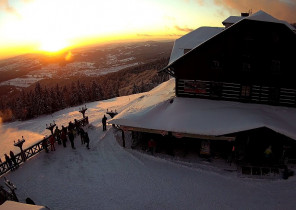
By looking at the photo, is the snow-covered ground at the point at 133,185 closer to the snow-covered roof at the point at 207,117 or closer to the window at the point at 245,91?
the snow-covered roof at the point at 207,117

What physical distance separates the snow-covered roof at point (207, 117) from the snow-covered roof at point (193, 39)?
6.05m

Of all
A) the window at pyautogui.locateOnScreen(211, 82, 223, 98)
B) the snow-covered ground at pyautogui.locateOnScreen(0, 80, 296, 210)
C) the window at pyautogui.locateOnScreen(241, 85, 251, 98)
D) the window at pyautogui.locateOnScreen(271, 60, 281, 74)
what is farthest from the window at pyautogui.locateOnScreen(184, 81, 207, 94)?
the snow-covered ground at pyautogui.locateOnScreen(0, 80, 296, 210)

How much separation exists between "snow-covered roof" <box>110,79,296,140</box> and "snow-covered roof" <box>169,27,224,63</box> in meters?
6.05

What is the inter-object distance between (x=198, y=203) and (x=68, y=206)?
7.69m

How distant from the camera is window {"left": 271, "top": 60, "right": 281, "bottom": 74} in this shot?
18142mm

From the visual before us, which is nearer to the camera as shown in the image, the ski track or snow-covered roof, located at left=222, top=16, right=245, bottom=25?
the ski track

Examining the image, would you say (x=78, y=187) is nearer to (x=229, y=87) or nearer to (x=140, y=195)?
(x=140, y=195)

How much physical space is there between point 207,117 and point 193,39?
441 inches

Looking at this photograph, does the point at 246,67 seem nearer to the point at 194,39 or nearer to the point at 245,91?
the point at 245,91

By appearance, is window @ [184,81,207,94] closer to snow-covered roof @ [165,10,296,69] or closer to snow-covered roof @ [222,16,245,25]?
snow-covered roof @ [165,10,296,69]

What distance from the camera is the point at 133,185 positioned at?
1524cm

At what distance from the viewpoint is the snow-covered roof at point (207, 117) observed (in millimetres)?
16359

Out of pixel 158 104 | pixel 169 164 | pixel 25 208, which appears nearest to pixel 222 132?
pixel 169 164

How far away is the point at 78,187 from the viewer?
600 inches
